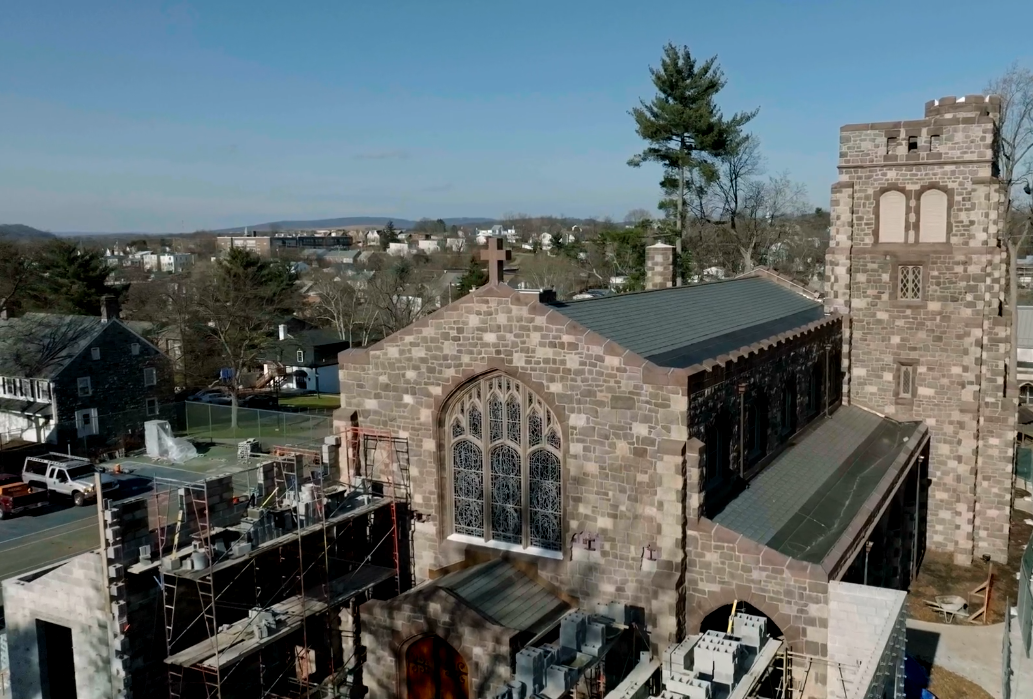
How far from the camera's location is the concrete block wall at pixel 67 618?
14172mm

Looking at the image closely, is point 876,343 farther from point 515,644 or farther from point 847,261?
point 515,644

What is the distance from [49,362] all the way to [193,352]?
1553 cm

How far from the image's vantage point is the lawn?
54500 millimetres

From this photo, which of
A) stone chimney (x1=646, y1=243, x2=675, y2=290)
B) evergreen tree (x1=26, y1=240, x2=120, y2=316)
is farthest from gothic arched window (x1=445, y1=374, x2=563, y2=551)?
evergreen tree (x1=26, y1=240, x2=120, y2=316)

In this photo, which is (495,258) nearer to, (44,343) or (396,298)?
(44,343)

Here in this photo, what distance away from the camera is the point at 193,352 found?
5806cm

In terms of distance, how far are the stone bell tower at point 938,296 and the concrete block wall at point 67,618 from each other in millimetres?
21138

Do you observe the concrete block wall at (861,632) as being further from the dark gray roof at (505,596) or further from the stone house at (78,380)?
the stone house at (78,380)

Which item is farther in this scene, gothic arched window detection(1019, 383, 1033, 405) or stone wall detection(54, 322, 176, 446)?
gothic arched window detection(1019, 383, 1033, 405)

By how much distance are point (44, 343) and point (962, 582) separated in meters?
42.4

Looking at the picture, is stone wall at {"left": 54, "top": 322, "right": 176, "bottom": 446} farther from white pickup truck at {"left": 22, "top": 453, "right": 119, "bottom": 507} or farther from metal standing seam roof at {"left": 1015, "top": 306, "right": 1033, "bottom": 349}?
metal standing seam roof at {"left": 1015, "top": 306, "right": 1033, "bottom": 349}

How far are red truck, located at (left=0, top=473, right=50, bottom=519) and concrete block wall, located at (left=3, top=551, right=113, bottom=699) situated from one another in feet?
59.2

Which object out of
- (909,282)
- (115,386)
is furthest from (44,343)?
(909,282)

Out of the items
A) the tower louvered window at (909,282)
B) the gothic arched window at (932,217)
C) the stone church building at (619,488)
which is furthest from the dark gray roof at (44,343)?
the gothic arched window at (932,217)
